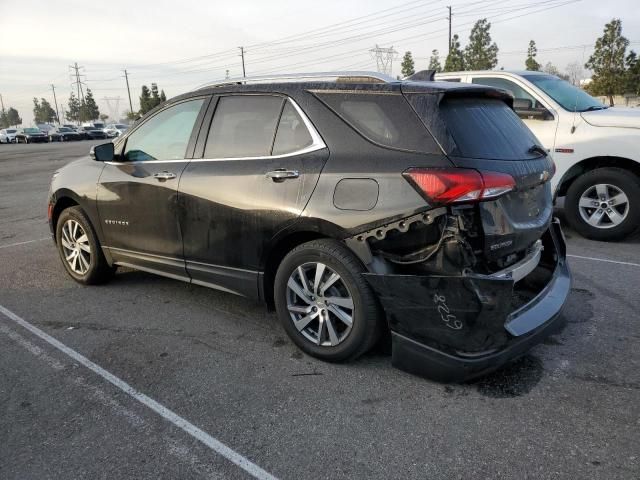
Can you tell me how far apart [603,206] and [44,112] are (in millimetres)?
139241

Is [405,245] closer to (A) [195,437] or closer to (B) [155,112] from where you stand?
(A) [195,437]

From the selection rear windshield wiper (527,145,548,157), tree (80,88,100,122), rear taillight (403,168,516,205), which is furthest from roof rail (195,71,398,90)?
tree (80,88,100,122)

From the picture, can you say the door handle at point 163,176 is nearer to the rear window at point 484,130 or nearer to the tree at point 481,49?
the rear window at point 484,130

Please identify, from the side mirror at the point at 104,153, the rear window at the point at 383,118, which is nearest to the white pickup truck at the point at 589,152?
the rear window at the point at 383,118

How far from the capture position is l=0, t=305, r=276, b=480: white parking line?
8.05ft

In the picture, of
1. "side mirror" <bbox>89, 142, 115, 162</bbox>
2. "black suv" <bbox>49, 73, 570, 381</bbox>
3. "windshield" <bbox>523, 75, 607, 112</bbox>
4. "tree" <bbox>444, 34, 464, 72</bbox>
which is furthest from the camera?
"tree" <bbox>444, 34, 464, 72</bbox>

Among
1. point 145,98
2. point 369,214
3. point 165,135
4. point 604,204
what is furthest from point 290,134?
point 145,98

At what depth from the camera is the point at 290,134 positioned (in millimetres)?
3479

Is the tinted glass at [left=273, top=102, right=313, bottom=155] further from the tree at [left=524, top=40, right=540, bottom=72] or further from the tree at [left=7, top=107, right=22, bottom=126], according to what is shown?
the tree at [left=7, top=107, right=22, bottom=126]

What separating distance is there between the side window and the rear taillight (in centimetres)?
204

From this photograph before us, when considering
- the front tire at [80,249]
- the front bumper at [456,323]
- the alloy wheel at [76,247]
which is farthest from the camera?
the alloy wheel at [76,247]

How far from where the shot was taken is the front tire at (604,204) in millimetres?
6047

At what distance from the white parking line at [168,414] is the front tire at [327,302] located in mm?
959

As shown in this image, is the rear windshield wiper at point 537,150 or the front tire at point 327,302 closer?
the front tire at point 327,302
